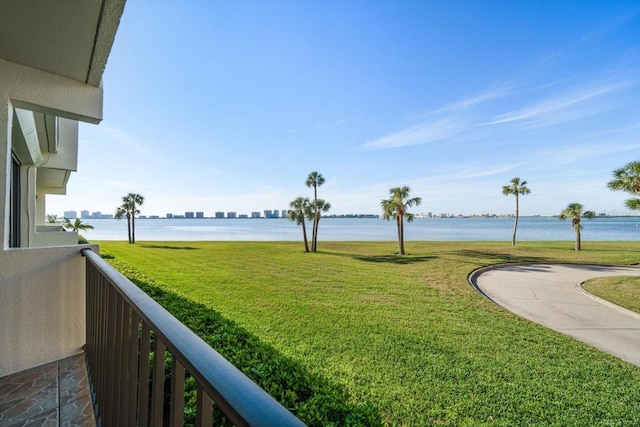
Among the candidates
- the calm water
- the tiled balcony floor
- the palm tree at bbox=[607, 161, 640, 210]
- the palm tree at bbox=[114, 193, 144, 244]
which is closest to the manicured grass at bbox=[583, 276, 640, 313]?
the palm tree at bbox=[607, 161, 640, 210]

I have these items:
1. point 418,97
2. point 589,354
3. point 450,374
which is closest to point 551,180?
point 418,97

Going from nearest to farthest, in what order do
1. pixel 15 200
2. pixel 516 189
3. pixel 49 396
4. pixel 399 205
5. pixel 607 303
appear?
pixel 49 396 → pixel 15 200 → pixel 607 303 → pixel 399 205 → pixel 516 189

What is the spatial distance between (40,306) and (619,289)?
48.9 feet

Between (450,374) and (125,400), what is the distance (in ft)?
14.7

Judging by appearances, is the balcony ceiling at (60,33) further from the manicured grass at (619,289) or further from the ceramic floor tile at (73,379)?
the manicured grass at (619,289)

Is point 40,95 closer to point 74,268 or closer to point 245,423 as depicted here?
point 74,268

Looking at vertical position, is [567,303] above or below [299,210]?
below

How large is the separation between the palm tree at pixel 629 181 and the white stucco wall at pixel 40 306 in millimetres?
16553

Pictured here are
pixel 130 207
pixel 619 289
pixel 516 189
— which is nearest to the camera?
pixel 619 289

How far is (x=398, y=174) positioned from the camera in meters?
54.8

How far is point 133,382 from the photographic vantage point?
1220 mm

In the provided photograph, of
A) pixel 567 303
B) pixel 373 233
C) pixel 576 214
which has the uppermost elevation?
pixel 576 214

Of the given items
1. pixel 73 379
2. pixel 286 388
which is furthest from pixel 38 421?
pixel 286 388

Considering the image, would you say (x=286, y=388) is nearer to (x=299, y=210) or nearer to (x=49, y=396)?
(x=49, y=396)
